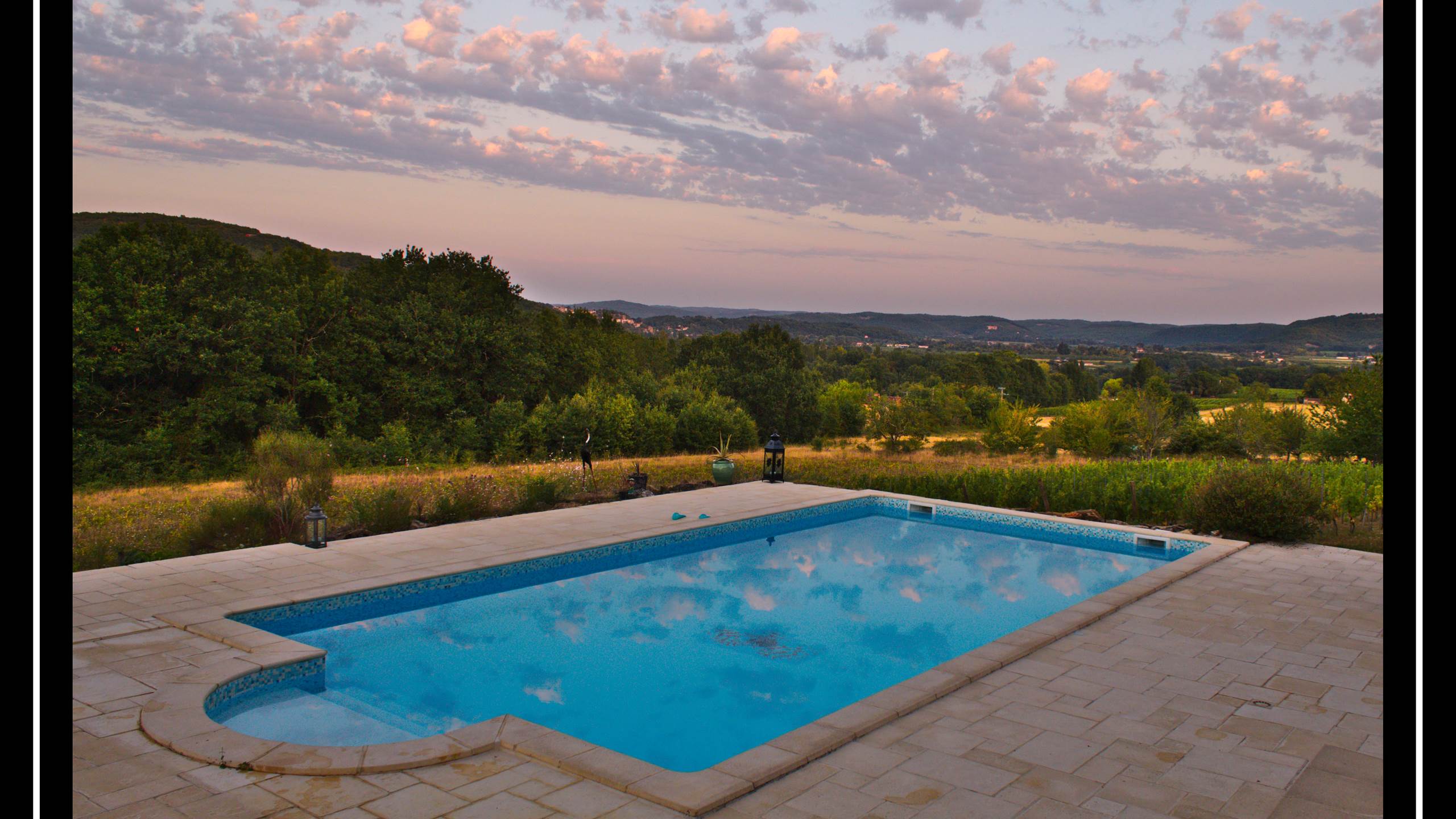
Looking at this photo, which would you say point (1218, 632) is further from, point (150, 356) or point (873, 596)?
point (150, 356)

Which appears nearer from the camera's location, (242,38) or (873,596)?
(873,596)

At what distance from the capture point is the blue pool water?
5.05m

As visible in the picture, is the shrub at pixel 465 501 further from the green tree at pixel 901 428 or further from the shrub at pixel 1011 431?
the green tree at pixel 901 428

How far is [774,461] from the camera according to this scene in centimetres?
1326

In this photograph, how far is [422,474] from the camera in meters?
14.4

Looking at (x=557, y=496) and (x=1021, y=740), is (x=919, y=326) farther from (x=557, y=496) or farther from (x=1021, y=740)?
(x=1021, y=740)

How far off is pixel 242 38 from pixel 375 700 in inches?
530

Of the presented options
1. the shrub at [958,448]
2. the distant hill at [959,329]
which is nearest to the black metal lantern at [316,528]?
the shrub at [958,448]

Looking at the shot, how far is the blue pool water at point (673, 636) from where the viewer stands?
16.6 ft

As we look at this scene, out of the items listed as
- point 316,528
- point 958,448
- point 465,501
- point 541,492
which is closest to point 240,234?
point 958,448

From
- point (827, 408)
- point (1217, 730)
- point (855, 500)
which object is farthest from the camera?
point (827, 408)

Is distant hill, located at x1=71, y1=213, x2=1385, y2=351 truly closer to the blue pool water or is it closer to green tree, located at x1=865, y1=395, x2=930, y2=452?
green tree, located at x1=865, y1=395, x2=930, y2=452

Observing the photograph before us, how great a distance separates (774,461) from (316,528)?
6900 millimetres

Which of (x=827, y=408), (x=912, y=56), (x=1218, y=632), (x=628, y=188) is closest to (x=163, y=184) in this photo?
(x=628, y=188)
